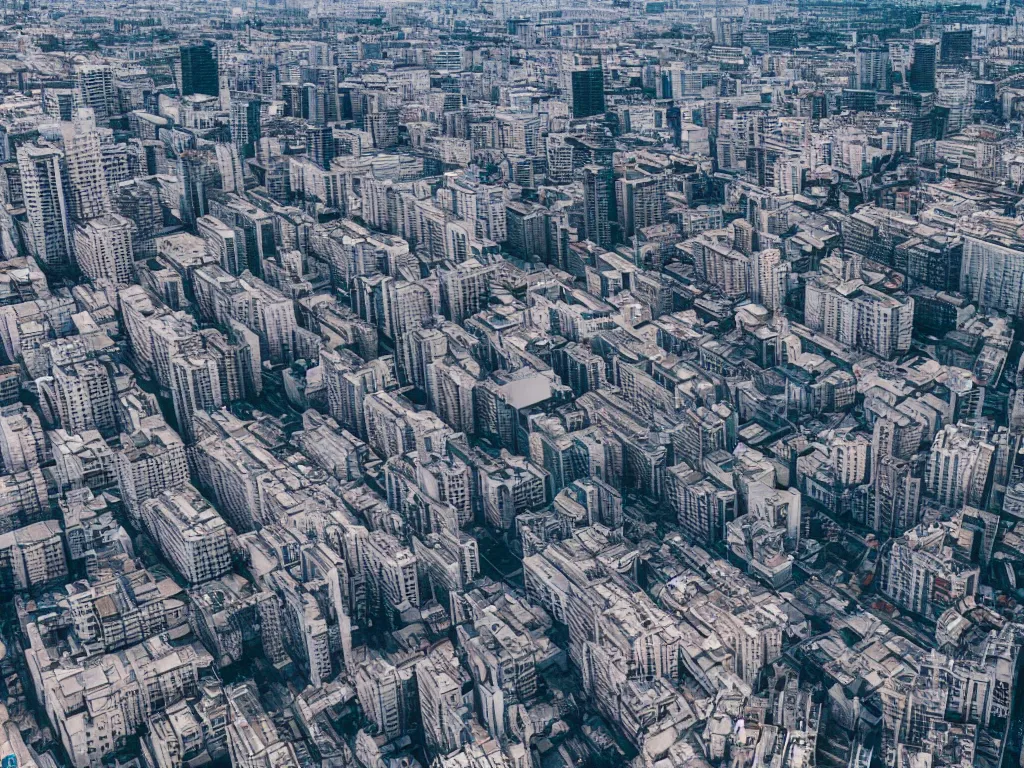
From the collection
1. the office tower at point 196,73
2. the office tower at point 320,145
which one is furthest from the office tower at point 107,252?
the office tower at point 196,73

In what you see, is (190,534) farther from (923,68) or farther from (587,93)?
(923,68)

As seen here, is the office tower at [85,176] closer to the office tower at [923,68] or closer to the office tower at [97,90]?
the office tower at [97,90]

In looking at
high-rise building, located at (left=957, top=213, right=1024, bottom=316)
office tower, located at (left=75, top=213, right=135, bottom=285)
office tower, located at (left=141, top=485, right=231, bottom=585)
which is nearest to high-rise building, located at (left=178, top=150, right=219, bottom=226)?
office tower, located at (left=75, top=213, right=135, bottom=285)

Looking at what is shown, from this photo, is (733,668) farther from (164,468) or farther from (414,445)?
(164,468)

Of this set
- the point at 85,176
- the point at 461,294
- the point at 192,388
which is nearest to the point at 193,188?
the point at 85,176

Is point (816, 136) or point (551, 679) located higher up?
point (816, 136)

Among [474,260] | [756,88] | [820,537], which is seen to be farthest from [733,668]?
[756,88]
